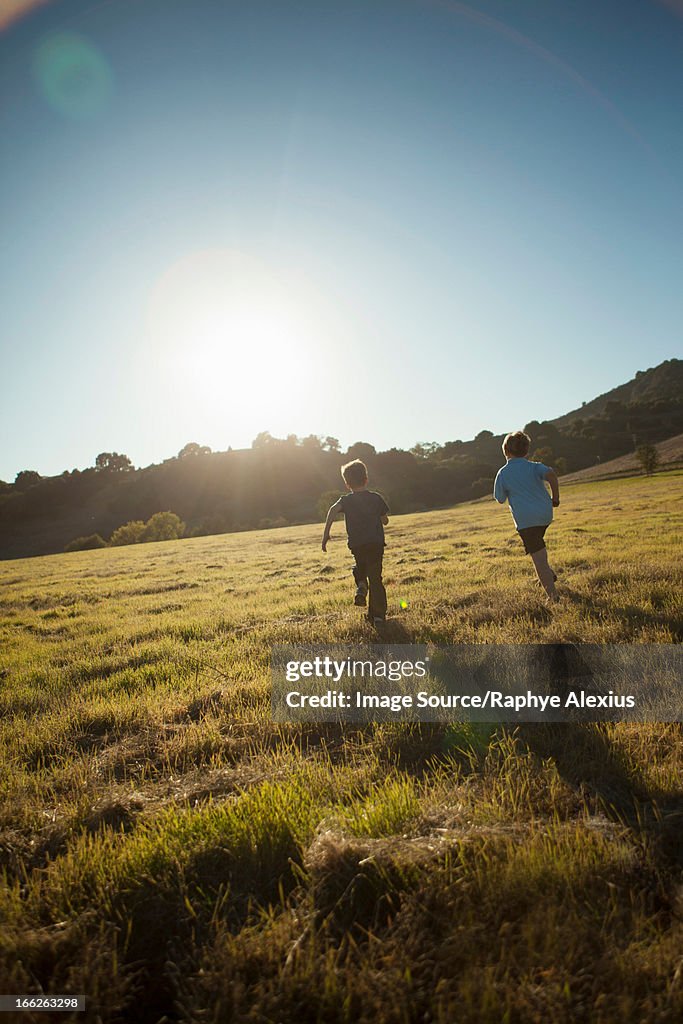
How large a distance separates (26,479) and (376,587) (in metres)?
159

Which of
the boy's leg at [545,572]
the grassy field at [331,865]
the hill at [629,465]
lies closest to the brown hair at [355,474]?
the boy's leg at [545,572]

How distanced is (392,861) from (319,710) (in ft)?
7.44

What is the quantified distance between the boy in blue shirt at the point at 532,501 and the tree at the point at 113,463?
151608mm

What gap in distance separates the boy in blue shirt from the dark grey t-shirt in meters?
1.96

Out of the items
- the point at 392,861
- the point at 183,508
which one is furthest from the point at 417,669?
the point at 183,508

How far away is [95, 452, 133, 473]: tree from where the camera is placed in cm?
14550

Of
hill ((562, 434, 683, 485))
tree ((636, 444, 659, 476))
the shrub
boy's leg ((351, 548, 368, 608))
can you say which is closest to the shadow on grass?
boy's leg ((351, 548, 368, 608))

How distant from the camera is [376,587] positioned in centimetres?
787

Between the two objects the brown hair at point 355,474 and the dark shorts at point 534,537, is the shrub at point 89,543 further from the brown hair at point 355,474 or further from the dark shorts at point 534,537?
the dark shorts at point 534,537

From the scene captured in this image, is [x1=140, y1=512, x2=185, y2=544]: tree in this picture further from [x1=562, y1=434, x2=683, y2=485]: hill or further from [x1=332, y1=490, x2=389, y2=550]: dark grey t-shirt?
[x1=332, y1=490, x2=389, y2=550]: dark grey t-shirt

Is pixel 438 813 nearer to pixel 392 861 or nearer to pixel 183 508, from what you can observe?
pixel 392 861

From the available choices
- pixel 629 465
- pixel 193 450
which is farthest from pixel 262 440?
pixel 629 465

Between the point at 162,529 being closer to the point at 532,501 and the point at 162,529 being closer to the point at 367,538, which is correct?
the point at 367,538

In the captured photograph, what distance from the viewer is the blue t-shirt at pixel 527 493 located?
780 cm
